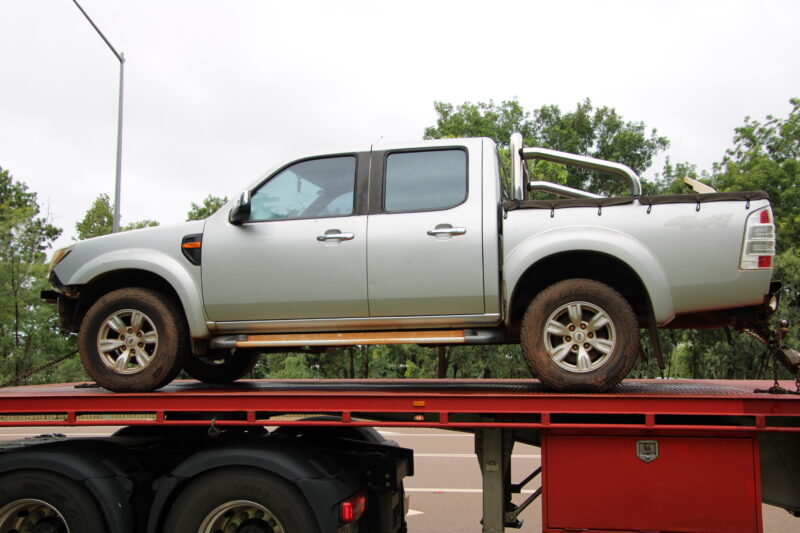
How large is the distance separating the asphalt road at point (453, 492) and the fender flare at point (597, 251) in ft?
10.8

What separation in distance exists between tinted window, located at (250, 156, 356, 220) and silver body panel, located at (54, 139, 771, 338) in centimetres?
10

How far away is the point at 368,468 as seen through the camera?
15.1 ft

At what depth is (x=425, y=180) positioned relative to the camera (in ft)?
15.7

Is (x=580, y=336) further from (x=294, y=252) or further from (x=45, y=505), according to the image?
(x=45, y=505)

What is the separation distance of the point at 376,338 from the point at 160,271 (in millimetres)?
1546

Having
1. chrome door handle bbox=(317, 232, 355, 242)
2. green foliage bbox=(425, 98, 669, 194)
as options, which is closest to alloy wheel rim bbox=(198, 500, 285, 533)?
chrome door handle bbox=(317, 232, 355, 242)

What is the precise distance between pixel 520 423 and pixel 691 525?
40.8 inches

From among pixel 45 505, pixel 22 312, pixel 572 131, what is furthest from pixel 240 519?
pixel 572 131

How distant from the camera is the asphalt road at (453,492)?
686 centimetres

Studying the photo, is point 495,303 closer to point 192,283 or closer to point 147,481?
point 192,283

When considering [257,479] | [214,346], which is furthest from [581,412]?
[214,346]

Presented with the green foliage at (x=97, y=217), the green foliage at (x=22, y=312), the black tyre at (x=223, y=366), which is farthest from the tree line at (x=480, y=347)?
the green foliage at (x=97, y=217)

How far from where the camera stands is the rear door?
449 centimetres

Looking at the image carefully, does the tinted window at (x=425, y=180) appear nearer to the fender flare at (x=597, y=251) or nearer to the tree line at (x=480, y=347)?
the fender flare at (x=597, y=251)
